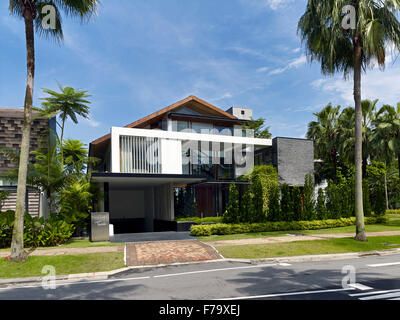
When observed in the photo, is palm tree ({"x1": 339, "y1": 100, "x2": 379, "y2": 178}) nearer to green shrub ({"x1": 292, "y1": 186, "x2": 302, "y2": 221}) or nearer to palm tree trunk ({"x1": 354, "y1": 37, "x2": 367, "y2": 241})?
green shrub ({"x1": 292, "y1": 186, "x2": 302, "y2": 221})

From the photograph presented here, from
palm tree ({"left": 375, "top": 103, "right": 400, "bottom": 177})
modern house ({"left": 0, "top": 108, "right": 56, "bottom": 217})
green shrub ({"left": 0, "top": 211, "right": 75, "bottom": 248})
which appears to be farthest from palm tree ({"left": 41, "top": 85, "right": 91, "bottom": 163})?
palm tree ({"left": 375, "top": 103, "right": 400, "bottom": 177})

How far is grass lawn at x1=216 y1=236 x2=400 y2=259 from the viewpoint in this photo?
12621 millimetres

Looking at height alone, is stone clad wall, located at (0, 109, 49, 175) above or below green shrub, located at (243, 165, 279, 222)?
above

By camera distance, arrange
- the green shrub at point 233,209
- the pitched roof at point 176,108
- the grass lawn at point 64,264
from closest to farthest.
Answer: the grass lawn at point 64,264, the green shrub at point 233,209, the pitched roof at point 176,108

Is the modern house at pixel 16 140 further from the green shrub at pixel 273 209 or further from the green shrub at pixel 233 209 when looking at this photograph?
the green shrub at pixel 273 209

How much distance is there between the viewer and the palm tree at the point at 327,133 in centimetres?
3197

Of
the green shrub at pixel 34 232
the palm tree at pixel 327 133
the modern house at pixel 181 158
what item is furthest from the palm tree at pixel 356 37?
the palm tree at pixel 327 133

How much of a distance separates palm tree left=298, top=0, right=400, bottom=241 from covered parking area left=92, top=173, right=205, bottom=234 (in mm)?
9102

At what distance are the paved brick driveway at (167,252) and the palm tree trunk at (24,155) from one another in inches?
154

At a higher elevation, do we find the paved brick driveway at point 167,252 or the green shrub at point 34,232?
the green shrub at point 34,232

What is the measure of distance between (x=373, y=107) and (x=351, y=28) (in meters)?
17.6

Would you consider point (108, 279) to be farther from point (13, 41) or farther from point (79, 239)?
point (13, 41)

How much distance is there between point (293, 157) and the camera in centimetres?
2680

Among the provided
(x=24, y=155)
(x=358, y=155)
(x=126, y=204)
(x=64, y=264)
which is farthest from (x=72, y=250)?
(x=126, y=204)
